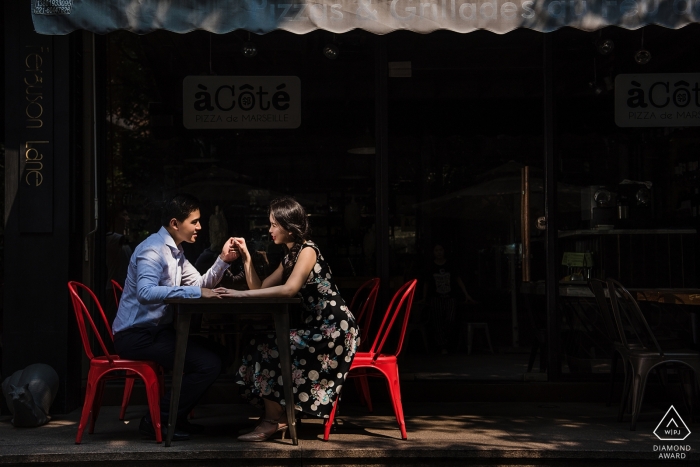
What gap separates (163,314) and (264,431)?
885 mm

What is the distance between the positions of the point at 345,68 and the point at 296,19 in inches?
62.6

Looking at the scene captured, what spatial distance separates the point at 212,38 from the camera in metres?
6.51

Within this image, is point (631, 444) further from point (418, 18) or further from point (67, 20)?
point (67, 20)

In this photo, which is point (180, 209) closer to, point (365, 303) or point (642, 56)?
point (365, 303)

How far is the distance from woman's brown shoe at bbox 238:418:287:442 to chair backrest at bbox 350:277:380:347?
97cm

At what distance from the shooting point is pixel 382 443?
478 cm

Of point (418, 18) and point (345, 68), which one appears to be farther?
point (345, 68)

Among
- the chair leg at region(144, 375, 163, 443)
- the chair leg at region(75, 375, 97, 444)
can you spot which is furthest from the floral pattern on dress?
the chair leg at region(75, 375, 97, 444)

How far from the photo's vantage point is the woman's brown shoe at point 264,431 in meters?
4.80

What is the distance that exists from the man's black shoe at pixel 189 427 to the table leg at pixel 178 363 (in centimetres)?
33

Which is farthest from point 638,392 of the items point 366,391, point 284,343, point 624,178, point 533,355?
point 284,343

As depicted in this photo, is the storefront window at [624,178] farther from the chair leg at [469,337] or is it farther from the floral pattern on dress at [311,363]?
the floral pattern on dress at [311,363]

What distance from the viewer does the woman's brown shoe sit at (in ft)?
15.7

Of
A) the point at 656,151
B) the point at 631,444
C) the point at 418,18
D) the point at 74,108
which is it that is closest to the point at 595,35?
the point at 656,151
